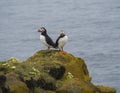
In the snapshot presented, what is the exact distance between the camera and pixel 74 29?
95.1 meters

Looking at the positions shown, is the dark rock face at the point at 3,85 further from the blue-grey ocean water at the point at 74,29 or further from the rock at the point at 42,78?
the blue-grey ocean water at the point at 74,29

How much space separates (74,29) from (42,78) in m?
68.8

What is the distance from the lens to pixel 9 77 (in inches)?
1016

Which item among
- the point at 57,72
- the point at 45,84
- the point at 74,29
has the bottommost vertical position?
the point at 45,84

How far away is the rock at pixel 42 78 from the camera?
2559 centimetres

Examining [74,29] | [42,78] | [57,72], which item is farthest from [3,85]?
[74,29]

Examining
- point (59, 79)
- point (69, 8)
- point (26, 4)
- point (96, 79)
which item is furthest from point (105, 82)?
point (26, 4)

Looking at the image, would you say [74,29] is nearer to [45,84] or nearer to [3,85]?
[45,84]

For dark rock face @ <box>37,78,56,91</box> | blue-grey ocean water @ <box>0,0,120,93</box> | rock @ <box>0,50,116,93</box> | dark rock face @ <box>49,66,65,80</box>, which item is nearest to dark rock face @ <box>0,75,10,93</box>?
rock @ <box>0,50,116,93</box>

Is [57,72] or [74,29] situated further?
[74,29]

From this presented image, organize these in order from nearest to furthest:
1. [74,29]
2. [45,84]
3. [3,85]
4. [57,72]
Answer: [3,85] → [45,84] → [57,72] → [74,29]

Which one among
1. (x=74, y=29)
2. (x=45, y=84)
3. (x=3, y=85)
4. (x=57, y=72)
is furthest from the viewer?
(x=74, y=29)

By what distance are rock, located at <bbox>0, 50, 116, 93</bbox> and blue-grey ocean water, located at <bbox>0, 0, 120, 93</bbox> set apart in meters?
28.4

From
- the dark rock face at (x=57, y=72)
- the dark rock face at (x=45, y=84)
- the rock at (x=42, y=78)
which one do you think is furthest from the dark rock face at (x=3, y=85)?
the dark rock face at (x=57, y=72)
